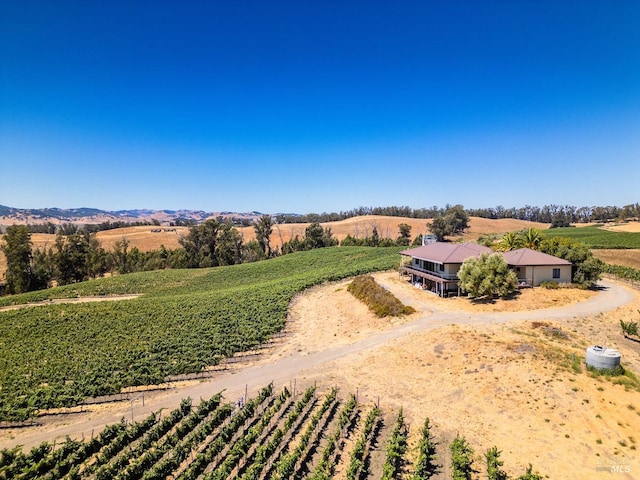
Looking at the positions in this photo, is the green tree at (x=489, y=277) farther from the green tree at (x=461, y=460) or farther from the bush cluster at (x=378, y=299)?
the green tree at (x=461, y=460)

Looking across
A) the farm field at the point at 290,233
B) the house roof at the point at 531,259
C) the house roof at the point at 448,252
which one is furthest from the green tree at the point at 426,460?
the farm field at the point at 290,233

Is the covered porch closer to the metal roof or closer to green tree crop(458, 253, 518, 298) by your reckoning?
the metal roof

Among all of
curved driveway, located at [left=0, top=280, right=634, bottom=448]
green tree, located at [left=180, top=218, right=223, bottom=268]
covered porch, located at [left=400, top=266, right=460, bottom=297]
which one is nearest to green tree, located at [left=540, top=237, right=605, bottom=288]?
curved driveway, located at [left=0, top=280, right=634, bottom=448]

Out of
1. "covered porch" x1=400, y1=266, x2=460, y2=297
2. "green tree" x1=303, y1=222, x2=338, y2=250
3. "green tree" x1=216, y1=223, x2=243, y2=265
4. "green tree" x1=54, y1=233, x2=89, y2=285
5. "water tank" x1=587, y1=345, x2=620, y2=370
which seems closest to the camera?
"water tank" x1=587, y1=345, x2=620, y2=370

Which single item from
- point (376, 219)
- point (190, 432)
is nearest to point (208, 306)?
point (190, 432)

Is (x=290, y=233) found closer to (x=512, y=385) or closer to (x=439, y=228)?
(x=439, y=228)

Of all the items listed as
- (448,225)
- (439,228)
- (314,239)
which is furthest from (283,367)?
(448,225)
